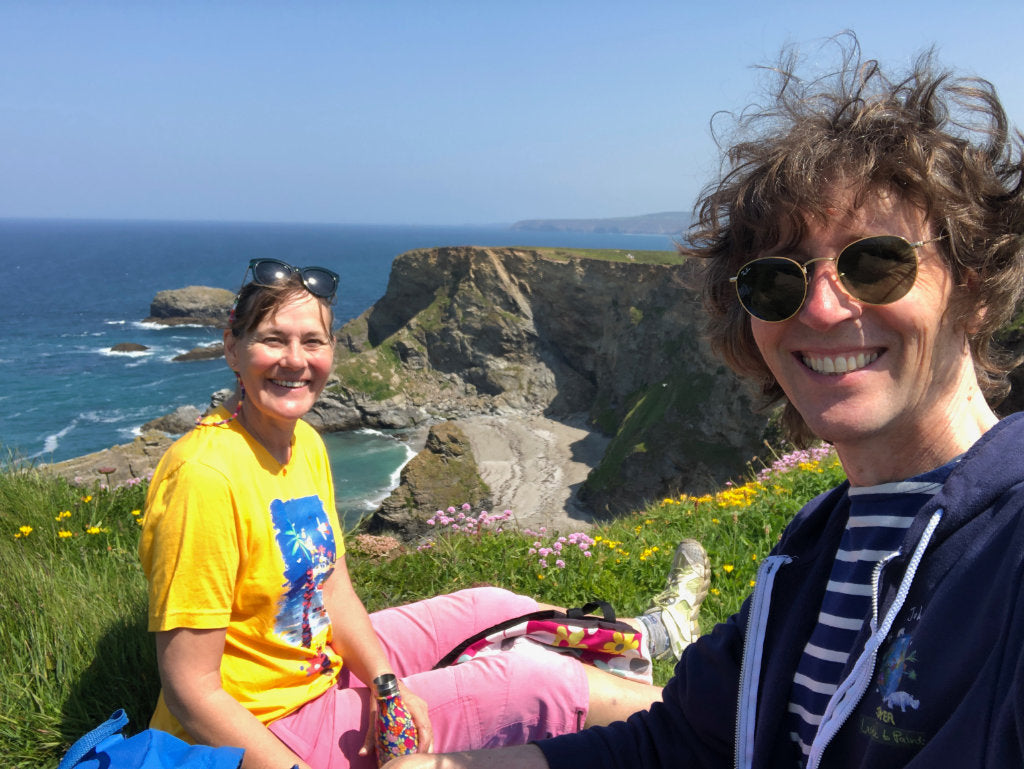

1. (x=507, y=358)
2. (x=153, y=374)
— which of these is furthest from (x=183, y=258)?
(x=507, y=358)

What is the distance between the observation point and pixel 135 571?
4316 millimetres

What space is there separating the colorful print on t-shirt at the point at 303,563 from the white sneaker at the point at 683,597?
1890 mm

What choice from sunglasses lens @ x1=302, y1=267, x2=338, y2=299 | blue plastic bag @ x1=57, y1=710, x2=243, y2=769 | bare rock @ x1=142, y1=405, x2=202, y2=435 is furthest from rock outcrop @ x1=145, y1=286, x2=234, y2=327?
blue plastic bag @ x1=57, y1=710, x2=243, y2=769

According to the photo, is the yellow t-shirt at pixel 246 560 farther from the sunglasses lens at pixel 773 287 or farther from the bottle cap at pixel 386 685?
the sunglasses lens at pixel 773 287

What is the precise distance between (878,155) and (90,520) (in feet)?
17.9

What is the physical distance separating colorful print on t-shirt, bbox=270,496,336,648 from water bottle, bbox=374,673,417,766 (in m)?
0.35

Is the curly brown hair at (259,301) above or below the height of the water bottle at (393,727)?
above

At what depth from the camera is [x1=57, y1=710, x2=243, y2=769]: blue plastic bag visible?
79.4 inches

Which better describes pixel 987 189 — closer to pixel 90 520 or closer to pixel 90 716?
pixel 90 716

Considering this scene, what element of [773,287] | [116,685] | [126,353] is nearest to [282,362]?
[116,685]

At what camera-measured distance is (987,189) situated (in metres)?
1.63

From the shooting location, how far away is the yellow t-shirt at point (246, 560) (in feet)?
7.57

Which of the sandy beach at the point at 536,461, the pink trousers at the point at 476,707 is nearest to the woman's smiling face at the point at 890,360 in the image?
the pink trousers at the point at 476,707

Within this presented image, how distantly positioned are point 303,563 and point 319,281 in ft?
3.49
